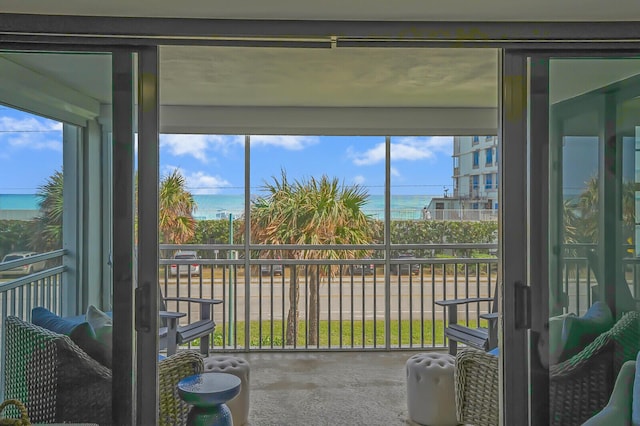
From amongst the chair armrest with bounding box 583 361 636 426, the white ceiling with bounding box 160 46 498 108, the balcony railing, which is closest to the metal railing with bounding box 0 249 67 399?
the white ceiling with bounding box 160 46 498 108

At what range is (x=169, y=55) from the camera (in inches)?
125

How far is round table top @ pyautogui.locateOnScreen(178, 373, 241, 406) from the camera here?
8.18ft

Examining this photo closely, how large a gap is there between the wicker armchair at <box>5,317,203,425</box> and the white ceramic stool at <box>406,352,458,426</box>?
78.5 inches

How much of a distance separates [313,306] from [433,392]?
250 centimetres

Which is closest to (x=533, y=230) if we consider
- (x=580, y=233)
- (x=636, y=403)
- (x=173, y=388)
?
(x=580, y=233)

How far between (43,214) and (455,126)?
381 centimetres

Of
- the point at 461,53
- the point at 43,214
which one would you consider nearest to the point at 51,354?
the point at 43,214

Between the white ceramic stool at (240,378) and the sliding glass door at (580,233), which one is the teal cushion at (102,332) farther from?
the sliding glass door at (580,233)

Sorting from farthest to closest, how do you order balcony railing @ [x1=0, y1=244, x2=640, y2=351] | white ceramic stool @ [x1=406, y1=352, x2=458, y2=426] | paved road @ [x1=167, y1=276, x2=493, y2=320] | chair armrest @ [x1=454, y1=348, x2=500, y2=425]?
paved road @ [x1=167, y1=276, x2=493, y2=320] → balcony railing @ [x1=0, y1=244, x2=640, y2=351] → white ceramic stool @ [x1=406, y1=352, x2=458, y2=426] → chair armrest @ [x1=454, y1=348, x2=500, y2=425]

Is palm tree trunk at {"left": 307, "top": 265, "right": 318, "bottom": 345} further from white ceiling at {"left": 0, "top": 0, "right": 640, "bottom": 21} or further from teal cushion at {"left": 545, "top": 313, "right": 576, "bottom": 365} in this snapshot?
white ceiling at {"left": 0, "top": 0, "right": 640, "bottom": 21}

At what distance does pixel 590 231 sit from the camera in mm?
2346

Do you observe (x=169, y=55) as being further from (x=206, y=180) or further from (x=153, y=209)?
(x=206, y=180)

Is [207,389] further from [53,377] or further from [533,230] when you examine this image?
[533,230]

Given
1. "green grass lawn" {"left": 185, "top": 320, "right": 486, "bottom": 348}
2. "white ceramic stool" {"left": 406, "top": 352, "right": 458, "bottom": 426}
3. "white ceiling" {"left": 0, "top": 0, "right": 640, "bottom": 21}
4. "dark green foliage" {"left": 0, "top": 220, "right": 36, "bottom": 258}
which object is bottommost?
"green grass lawn" {"left": 185, "top": 320, "right": 486, "bottom": 348}
